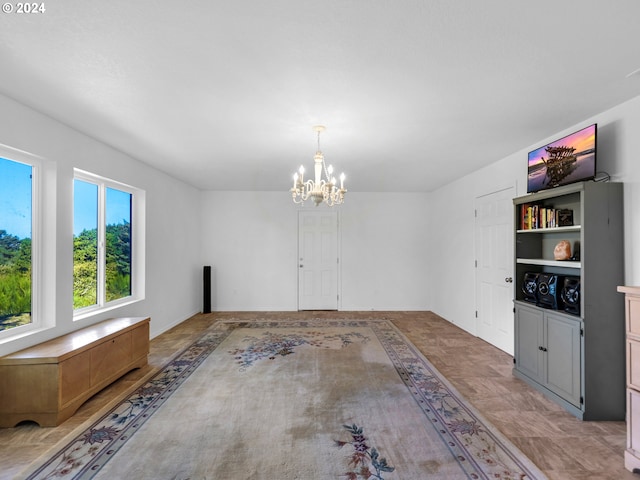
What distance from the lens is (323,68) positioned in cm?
204

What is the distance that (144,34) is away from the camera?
1708 mm

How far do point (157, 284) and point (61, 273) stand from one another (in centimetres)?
191

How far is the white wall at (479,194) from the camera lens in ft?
8.25

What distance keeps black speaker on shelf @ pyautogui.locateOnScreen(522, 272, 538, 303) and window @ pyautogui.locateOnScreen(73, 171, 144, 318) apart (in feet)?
15.7

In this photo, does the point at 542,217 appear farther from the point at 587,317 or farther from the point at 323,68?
the point at 323,68

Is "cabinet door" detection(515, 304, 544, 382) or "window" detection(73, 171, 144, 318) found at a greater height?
"window" detection(73, 171, 144, 318)

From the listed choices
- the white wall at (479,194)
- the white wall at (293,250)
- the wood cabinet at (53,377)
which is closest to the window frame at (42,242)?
Result: the wood cabinet at (53,377)

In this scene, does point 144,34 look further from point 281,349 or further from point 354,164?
point 281,349

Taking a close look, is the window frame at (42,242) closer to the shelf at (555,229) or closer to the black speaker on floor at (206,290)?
the black speaker on floor at (206,290)

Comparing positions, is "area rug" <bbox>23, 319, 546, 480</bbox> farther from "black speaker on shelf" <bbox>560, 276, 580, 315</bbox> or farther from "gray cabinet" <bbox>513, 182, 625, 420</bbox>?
"black speaker on shelf" <bbox>560, 276, 580, 315</bbox>

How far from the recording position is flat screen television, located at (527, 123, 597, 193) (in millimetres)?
2721

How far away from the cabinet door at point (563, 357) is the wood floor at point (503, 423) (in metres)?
0.16

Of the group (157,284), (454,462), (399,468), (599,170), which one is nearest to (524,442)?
(454,462)

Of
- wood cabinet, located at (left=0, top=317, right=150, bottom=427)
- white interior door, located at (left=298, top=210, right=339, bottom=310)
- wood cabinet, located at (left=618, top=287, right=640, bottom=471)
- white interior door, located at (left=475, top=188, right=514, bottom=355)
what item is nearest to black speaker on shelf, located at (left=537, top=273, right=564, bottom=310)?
wood cabinet, located at (left=618, top=287, right=640, bottom=471)
